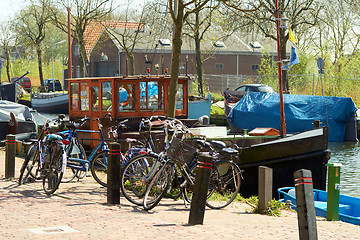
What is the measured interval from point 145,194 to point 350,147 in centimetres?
1956

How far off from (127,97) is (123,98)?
11 cm

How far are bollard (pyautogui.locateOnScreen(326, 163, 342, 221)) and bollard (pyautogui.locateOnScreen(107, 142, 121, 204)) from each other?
131 inches

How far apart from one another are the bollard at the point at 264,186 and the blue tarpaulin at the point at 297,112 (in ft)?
63.9

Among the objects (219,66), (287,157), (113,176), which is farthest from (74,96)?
(219,66)

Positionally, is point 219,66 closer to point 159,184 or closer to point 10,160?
point 10,160

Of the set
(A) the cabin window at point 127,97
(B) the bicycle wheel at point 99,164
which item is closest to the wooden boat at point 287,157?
(B) the bicycle wheel at point 99,164

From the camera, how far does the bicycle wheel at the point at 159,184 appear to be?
28.0 ft

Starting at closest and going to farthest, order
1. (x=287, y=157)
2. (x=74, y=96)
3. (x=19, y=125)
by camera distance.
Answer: (x=287, y=157) < (x=74, y=96) < (x=19, y=125)

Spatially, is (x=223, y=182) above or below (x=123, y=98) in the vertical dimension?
below

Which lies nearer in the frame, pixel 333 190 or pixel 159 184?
pixel 159 184

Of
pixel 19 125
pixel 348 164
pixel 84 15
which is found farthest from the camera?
pixel 84 15

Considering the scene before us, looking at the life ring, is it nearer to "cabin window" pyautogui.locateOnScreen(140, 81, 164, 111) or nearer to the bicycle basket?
"cabin window" pyautogui.locateOnScreen(140, 81, 164, 111)

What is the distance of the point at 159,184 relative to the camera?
8711 millimetres

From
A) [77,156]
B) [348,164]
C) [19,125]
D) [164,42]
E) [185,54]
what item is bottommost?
[348,164]
